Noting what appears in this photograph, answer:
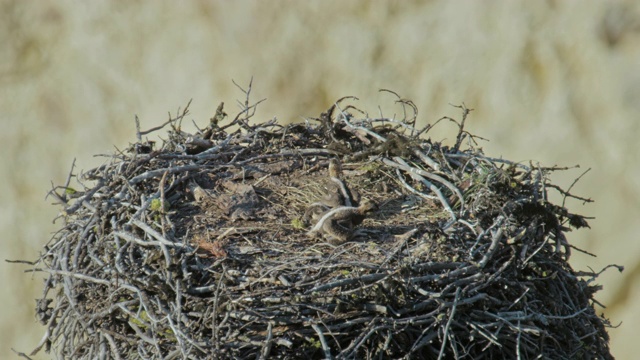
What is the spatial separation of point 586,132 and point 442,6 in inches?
48.0

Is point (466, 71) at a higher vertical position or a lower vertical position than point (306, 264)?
higher

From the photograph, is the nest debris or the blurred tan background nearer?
the nest debris

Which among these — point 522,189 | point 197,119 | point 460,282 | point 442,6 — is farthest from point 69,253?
point 442,6

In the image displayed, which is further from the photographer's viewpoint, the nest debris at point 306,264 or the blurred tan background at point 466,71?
the blurred tan background at point 466,71

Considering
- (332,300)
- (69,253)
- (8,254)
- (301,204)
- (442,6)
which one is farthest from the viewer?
(8,254)

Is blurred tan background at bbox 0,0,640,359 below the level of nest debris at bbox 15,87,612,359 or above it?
above

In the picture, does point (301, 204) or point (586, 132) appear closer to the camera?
point (301, 204)

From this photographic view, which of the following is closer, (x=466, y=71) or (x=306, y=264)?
(x=306, y=264)

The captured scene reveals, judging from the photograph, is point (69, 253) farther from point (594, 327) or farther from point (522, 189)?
point (594, 327)

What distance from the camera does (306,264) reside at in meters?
3.03

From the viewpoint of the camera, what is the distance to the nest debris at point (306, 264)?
2854mm

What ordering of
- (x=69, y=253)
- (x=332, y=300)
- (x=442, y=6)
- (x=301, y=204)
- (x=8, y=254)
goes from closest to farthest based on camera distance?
1. (x=332, y=300)
2. (x=69, y=253)
3. (x=301, y=204)
4. (x=442, y=6)
5. (x=8, y=254)

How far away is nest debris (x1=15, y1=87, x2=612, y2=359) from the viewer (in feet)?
9.36

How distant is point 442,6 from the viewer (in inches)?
228
